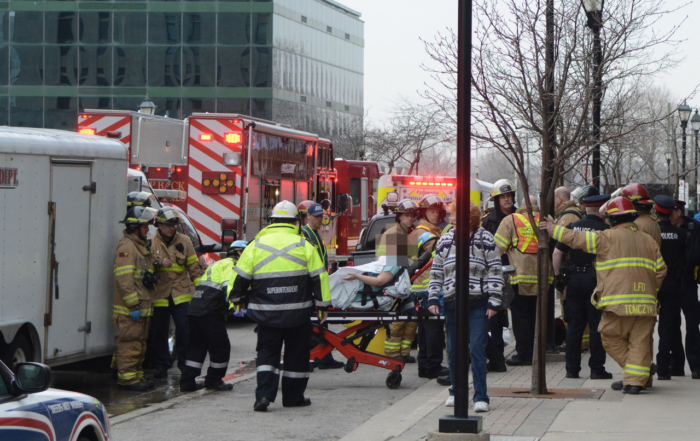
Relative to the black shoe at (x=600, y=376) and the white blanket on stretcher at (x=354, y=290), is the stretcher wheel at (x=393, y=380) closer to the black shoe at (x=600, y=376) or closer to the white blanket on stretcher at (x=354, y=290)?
the white blanket on stretcher at (x=354, y=290)

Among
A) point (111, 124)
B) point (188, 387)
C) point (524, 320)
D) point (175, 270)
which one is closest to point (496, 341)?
point (524, 320)

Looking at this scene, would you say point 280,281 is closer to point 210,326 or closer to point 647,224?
point 210,326

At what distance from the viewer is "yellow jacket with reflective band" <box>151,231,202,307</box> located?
34.6 ft

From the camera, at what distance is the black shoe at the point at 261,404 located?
864cm

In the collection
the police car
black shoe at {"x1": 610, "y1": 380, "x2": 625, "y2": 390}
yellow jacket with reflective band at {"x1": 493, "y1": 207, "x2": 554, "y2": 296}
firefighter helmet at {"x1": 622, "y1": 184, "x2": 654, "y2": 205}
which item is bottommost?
black shoe at {"x1": 610, "y1": 380, "x2": 625, "y2": 390}

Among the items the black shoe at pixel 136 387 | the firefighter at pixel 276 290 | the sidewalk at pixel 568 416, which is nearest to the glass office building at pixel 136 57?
the black shoe at pixel 136 387

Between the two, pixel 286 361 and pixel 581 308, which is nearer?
pixel 286 361

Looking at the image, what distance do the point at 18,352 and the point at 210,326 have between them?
1.99 metres

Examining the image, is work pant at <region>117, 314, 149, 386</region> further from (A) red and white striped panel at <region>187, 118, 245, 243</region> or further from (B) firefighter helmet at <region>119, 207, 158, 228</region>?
(A) red and white striped panel at <region>187, 118, 245, 243</region>

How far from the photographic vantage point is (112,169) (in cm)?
988

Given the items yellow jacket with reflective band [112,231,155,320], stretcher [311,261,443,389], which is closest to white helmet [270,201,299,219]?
stretcher [311,261,443,389]

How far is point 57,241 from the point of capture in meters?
8.94

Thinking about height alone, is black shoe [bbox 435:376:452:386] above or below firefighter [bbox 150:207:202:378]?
below

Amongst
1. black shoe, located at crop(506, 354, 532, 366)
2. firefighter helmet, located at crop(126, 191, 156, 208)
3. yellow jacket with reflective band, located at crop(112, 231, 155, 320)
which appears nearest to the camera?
yellow jacket with reflective band, located at crop(112, 231, 155, 320)
